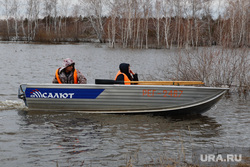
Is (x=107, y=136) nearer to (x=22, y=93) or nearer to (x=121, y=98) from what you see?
(x=121, y=98)

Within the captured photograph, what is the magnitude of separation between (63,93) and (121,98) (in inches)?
58.8

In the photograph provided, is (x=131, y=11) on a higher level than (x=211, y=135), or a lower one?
higher

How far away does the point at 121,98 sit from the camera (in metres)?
9.21

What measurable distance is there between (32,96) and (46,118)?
0.70 m

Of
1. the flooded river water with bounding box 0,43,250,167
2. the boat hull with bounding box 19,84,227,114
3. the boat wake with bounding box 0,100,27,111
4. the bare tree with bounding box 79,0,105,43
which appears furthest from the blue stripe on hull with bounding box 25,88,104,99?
the bare tree with bounding box 79,0,105,43

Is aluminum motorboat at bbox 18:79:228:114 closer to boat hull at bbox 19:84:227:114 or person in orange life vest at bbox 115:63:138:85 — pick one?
boat hull at bbox 19:84:227:114

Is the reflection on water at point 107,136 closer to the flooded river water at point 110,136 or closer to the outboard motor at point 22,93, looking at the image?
the flooded river water at point 110,136

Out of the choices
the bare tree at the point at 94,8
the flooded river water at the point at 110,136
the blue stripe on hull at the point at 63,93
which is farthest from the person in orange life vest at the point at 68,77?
the bare tree at the point at 94,8

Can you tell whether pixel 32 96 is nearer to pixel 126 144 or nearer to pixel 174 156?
pixel 126 144

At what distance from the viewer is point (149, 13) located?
156 feet

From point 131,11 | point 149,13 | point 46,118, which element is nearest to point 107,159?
point 46,118

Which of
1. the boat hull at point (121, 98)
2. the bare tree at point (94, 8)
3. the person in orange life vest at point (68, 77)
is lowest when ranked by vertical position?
the boat hull at point (121, 98)

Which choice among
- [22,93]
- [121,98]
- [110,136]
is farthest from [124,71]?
[22,93]

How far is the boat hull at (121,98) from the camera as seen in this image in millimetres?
→ 9023
